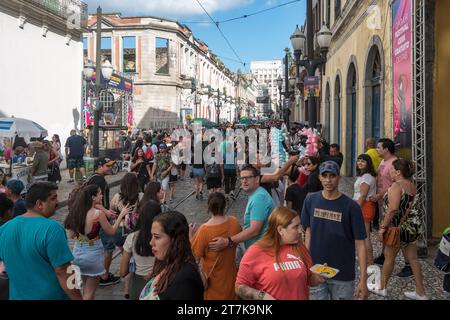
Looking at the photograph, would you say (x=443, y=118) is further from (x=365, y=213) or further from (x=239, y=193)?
(x=239, y=193)

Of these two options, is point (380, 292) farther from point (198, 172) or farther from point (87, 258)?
point (198, 172)

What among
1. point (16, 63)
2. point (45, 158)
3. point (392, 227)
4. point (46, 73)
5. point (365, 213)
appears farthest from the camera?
point (46, 73)

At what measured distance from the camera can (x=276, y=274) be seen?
2906 millimetres

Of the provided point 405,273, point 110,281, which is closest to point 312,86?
point 405,273

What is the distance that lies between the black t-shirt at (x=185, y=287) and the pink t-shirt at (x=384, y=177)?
4614 millimetres

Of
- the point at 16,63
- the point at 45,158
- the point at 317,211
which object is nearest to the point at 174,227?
the point at 317,211

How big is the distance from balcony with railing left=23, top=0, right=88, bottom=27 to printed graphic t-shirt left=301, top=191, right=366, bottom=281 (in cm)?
1799

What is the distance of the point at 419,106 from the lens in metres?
7.33

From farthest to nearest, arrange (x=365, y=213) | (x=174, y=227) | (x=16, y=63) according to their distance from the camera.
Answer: (x=16, y=63)
(x=365, y=213)
(x=174, y=227)

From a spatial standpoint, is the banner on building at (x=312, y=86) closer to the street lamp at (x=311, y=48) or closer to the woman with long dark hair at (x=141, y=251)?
the street lamp at (x=311, y=48)

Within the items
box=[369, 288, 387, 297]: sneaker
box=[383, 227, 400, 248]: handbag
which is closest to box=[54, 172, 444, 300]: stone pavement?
box=[369, 288, 387, 297]: sneaker

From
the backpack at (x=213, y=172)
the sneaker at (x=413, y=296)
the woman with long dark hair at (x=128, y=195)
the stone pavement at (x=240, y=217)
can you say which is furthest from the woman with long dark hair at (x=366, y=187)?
the backpack at (x=213, y=172)

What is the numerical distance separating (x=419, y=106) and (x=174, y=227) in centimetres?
585

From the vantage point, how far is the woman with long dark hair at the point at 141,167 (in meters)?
10.8
